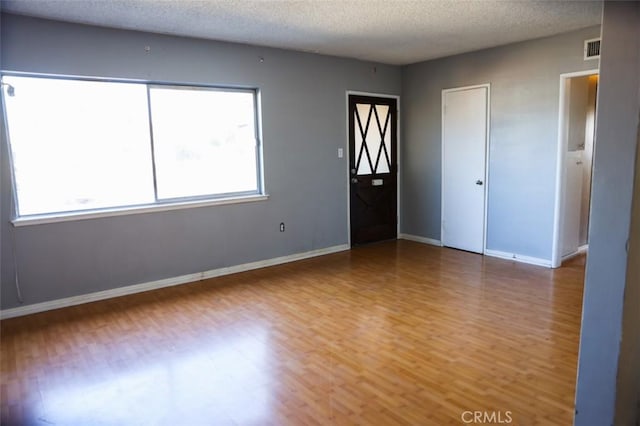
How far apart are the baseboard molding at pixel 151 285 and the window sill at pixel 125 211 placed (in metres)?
0.73

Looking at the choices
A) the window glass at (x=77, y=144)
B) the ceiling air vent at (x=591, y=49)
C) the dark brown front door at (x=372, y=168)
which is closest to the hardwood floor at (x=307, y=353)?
the window glass at (x=77, y=144)

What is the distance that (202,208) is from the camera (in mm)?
4844

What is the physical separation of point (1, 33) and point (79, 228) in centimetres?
172

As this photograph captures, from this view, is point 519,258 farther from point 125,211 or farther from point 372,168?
point 125,211

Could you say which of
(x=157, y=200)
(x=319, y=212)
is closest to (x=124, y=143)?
(x=157, y=200)

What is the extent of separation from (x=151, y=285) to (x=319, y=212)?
226 cm

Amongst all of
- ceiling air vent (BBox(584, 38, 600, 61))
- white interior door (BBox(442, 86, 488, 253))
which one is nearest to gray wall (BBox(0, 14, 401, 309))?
white interior door (BBox(442, 86, 488, 253))

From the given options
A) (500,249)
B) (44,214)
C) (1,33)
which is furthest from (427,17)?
(44,214)

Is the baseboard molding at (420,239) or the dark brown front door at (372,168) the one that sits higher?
the dark brown front door at (372,168)

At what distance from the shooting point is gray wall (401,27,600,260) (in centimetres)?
486

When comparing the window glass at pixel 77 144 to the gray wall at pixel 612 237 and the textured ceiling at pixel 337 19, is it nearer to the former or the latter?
the textured ceiling at pixel 337 19

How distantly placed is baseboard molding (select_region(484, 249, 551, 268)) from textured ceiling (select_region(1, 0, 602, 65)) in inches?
97.7

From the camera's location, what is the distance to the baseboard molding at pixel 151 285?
3902 millimetres

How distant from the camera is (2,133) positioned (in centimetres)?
368
